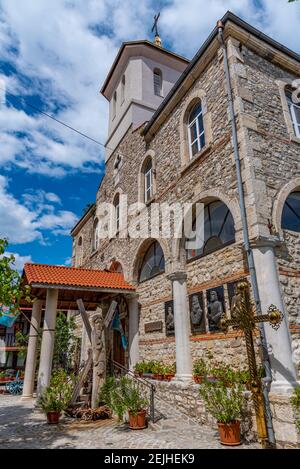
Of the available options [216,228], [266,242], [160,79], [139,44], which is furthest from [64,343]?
[139,44]

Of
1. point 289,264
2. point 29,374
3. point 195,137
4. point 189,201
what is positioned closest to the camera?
point 289,264

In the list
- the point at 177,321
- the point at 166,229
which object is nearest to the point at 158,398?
the point at 177,321

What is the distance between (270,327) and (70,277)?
677cm

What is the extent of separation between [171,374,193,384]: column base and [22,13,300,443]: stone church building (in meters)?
0.04

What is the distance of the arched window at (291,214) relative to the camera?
6.94m

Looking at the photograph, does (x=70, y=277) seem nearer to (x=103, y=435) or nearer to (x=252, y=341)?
(x=103, y=435)

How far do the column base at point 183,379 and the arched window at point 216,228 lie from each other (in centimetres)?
305

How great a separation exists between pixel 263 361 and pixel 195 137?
6594mm

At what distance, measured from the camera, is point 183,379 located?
7.49 metres

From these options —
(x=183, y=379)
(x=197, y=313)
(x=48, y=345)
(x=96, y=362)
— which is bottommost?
(x=183, y=379)

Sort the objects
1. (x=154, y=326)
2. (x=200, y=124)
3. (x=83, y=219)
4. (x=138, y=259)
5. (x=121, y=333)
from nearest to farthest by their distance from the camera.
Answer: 1. (x=200, y=124)
2. (x=154, y=326)
3. (x=138, y=259)
4. (x=121, y=333)
5. (x=83, y=219)

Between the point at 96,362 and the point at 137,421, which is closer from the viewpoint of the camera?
the point at 137,421

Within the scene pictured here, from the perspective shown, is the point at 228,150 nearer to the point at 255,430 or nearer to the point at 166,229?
the point at 166,229

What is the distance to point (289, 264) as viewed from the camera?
631 cm
